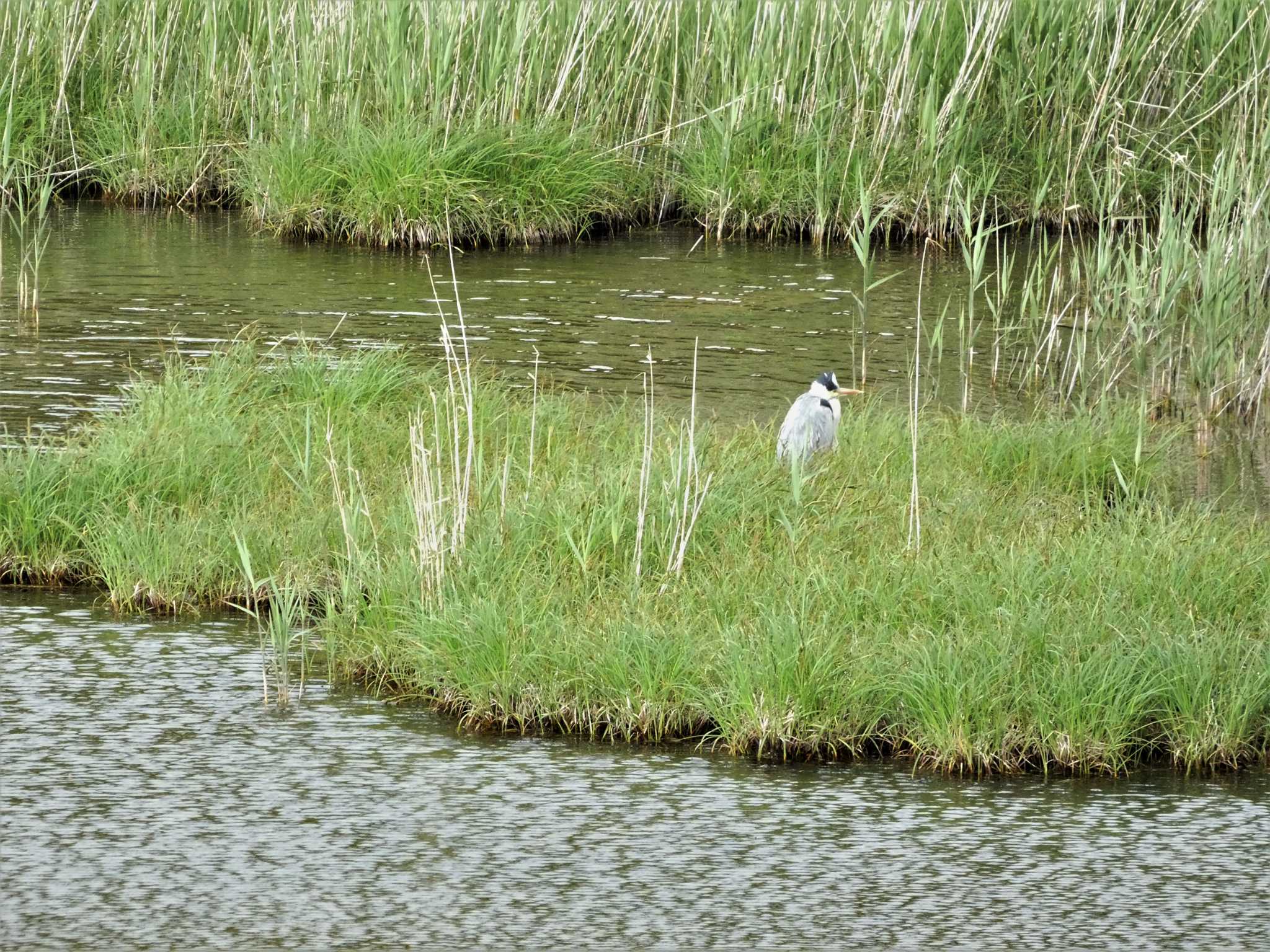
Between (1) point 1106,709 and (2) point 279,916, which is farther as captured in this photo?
(1) point 1106,709

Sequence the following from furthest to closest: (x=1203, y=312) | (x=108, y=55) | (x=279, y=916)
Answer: (x=108, y=55) → (x=1203, y=312) → (x=279, y=916)

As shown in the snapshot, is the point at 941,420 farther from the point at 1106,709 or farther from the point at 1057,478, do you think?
the point at 1106,709

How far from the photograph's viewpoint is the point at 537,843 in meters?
4.11

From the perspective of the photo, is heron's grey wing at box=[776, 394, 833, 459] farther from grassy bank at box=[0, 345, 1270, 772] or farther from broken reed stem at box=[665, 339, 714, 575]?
broken reed stem at box=[665, 339, 714, 575]

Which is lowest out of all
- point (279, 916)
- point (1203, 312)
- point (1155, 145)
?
point (279, 916)

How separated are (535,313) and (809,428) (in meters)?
4.02

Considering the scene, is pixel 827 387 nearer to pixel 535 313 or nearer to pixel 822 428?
pixel 822 428

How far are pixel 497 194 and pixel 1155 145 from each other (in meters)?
4.55

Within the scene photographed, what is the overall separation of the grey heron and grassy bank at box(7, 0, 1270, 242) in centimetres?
532

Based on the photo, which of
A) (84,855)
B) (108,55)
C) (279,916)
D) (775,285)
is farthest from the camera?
(108,55)

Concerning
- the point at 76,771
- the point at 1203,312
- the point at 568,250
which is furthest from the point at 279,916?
the point at 568,250

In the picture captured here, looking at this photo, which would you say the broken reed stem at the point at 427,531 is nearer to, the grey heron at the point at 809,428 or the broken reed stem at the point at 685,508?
the broken reed stem at the point at 685,508

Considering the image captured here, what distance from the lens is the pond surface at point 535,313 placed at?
8461 millimetres

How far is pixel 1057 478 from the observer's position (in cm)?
677
